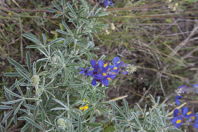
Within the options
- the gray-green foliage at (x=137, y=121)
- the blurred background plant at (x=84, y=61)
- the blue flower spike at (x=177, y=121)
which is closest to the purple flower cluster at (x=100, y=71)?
the blurred background plant at (x=84, y=61)

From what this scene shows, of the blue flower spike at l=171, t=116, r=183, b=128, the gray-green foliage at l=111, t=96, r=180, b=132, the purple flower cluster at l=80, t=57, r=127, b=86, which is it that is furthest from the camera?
the blue flower spike at l=171, t=116, r=183, b=128

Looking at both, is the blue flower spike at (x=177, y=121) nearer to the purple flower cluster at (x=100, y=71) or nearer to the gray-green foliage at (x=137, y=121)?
the gray-green foliage at (x=137, y=121)

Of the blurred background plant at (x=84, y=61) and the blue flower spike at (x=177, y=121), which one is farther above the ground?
the blurred background plant at (x=84, y=61)

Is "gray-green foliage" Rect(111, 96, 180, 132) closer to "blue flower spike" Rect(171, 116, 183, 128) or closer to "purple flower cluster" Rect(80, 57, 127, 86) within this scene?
"blue flower spike" Rect(171, 116, 183, 128)

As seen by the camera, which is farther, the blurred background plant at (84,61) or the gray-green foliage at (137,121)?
the gray-green foliage at (137,121)

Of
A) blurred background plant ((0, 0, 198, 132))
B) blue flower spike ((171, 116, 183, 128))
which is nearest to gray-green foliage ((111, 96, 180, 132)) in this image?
blurred background plant ((0, 0, 198, 132))

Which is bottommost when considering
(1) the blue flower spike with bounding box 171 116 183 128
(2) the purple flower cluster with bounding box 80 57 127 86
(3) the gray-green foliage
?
(1) the blue flower spike with bounding box 171 116 183 128

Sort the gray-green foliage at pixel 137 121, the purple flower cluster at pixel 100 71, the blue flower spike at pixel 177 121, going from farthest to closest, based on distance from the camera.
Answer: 1. the blue flower spike at pixel 177 121
2. the gray-green foliage at pixel 137 121
3. the purple flower cluster at pixel 100 71

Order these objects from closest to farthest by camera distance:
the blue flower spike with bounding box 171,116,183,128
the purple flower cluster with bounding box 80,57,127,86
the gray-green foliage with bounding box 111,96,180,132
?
the purple flower cluster with bounding box 80,57,127,86
the gray-green foliage with bounding box 111,96,180,132
the blue flower spike with bounding box 171,116,183,128

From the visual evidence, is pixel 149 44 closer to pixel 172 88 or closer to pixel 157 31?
pixel 157 31
